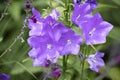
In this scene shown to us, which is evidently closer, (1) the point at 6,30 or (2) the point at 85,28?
(2) the point at 85,28

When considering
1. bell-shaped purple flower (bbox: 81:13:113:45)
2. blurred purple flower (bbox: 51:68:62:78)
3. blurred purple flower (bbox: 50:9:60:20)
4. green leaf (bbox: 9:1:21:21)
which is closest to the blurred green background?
green leaf (bbox: 9:1:21:21)

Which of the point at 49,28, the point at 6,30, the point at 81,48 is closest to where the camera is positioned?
the point at 49,28

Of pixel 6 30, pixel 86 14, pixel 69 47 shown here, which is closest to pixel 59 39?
pixel 69 47

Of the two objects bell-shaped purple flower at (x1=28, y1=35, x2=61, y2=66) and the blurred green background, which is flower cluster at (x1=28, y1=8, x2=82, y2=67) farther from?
the blurred green background

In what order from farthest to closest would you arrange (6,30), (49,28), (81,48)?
(6,30)
(81,48)
(49,28)

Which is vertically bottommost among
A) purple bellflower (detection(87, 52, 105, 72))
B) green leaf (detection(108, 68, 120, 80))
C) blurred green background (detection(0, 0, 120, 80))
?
green leaf (detection(108, 68, 120, 80))

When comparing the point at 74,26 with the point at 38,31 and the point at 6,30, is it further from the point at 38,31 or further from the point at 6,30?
the point at 6,30

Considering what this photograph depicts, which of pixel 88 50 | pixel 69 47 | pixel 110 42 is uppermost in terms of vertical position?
pixel 69 47

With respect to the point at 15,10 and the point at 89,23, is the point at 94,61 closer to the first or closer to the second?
the point at 89,23
